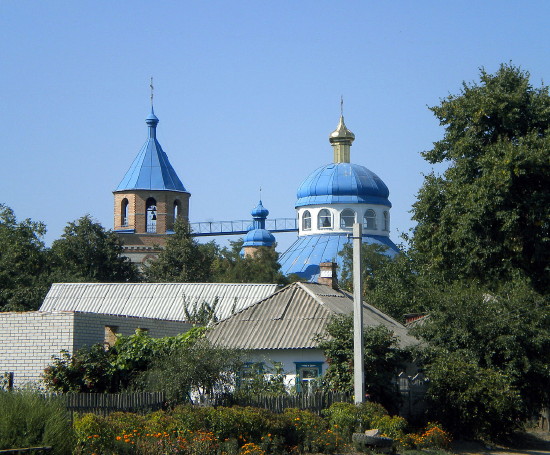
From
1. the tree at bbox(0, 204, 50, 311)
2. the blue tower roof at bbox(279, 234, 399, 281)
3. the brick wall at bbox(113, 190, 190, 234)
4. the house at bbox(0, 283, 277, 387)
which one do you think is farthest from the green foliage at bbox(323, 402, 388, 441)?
the brick wall at bbox(113, 190, 190, 234)

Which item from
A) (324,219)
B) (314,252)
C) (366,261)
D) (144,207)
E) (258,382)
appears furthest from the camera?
(144,207)

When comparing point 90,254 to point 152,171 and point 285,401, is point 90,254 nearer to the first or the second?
point 152,171

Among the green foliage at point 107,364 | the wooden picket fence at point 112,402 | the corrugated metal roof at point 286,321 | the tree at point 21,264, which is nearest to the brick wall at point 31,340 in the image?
the green foliage at point 107,364

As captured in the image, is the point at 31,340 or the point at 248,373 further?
the point at 31,340

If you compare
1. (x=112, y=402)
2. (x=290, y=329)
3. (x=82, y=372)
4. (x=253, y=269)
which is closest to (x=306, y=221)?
(x=253, y=269)

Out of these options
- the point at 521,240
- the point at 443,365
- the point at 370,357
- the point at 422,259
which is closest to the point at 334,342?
the point at 370,357

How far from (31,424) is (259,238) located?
71.9 meters

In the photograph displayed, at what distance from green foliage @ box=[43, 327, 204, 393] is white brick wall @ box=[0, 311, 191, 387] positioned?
0.52 m

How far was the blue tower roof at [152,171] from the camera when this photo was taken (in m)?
88.3

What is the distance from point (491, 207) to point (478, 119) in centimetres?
333

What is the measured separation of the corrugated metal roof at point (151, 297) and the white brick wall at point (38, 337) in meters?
13.2

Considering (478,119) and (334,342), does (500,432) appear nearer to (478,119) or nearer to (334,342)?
(334,342)

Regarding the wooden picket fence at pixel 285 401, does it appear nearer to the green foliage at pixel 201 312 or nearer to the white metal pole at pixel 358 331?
the white metal pole at pixel 358 331

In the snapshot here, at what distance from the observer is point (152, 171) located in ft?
293
